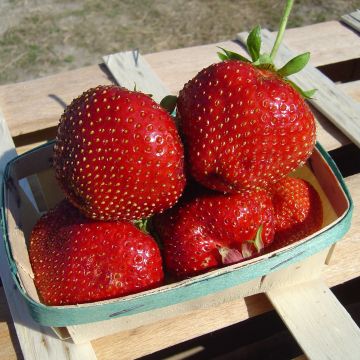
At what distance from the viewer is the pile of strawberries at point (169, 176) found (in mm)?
713

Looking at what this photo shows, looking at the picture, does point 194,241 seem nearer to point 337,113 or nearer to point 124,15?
point 337,113

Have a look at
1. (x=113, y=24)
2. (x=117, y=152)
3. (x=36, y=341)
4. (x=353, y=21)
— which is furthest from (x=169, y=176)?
(x=113, y=24)

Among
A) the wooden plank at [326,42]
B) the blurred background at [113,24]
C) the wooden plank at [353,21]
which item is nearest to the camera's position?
the wooden plank at [326,42]

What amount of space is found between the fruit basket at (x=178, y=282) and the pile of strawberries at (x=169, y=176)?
0.04m

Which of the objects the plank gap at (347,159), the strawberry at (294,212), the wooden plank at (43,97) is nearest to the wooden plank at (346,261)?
the strawberry at (294,212)

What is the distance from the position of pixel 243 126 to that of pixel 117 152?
17cm

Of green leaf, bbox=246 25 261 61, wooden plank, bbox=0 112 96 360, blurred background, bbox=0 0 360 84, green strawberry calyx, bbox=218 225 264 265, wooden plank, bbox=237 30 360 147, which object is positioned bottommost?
blurred background, bbox=0 0 360 84

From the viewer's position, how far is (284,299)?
869 mm

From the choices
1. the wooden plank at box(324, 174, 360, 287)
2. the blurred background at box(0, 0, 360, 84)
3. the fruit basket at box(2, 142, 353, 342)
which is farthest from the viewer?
the blurred background at box(0, 0, 360, 84)

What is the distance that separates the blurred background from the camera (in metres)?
2.50

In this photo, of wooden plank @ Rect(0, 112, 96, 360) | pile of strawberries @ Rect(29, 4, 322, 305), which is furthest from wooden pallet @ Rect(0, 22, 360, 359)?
pile of strawberries @ Rect(29, 4, 322, 305)

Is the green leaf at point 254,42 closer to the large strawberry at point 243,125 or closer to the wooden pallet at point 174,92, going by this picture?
the large strawberry at point 243,125

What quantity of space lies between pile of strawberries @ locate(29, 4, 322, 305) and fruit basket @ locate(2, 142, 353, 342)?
4 cm

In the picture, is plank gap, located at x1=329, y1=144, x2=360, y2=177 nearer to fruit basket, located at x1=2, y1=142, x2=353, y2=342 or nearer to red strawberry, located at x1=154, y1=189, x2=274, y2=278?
fruit basket, located at x1=2, y1=142, x2=353, y2=342
